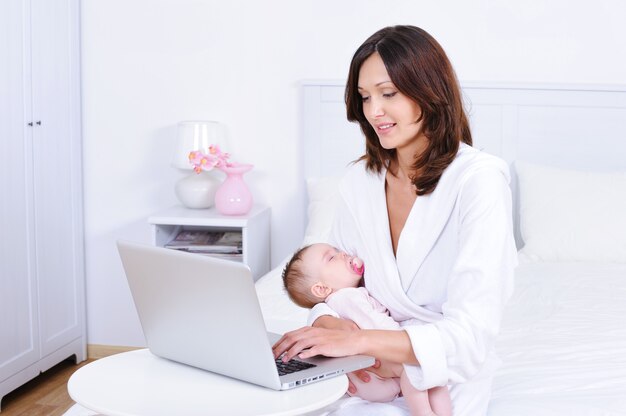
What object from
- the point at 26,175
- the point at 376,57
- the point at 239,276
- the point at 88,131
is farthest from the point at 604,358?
the point at 88,131

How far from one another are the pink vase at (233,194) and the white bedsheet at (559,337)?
1.62 ft

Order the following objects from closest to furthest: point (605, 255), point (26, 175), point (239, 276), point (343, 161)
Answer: point (239, 276), point (605, 255), point (26, 175), point (343, 161)

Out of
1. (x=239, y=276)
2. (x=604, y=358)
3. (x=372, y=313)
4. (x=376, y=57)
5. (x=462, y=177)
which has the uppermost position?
(x=376, y=57)

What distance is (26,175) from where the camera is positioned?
3.11 metres

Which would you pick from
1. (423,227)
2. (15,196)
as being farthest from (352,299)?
(15,196)

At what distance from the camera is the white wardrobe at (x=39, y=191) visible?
9.84ft

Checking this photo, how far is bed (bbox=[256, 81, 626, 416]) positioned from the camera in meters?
1.91

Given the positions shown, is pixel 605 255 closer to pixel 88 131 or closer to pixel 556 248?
pixel 556 248

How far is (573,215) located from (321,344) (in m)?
1.90

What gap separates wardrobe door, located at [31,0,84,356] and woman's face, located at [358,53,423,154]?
6.62 ft

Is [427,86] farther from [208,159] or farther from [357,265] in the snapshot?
[208,159]

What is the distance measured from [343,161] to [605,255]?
1074mm

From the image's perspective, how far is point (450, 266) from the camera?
146cm

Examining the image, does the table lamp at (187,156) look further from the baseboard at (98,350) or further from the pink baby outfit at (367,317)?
the pink baby outfit at (367,317)
